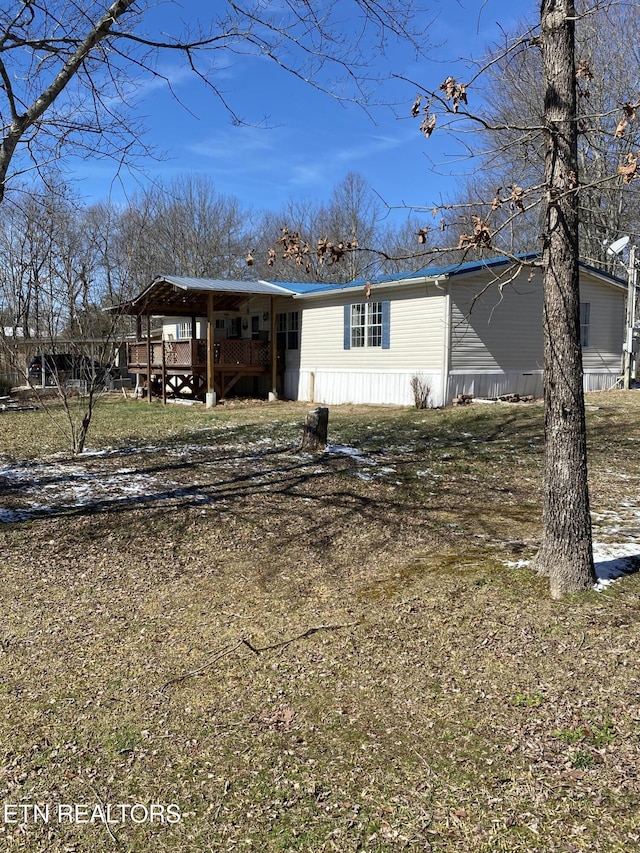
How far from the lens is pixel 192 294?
17.4 m

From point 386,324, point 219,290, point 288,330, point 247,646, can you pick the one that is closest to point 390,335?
point 386,324

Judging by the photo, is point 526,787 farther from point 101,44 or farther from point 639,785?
point 101,44

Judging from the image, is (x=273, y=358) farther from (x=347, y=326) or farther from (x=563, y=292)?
(x=563, y=292)

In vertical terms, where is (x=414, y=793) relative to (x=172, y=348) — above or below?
below

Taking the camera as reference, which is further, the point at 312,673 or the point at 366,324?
the point at 366,324

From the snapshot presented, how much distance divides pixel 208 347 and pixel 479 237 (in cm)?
1425

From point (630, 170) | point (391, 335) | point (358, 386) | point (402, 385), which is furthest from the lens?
point (358, 386)

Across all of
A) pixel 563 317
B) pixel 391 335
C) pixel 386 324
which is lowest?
pixel 563 317

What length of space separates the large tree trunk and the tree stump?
4.99m

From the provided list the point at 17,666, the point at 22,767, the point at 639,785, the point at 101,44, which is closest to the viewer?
the point at 639,785

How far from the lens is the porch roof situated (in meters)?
16.1

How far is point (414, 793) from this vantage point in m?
2.19

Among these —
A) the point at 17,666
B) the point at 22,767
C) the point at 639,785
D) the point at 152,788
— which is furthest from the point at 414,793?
the point at 17,666

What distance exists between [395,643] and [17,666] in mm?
1953
